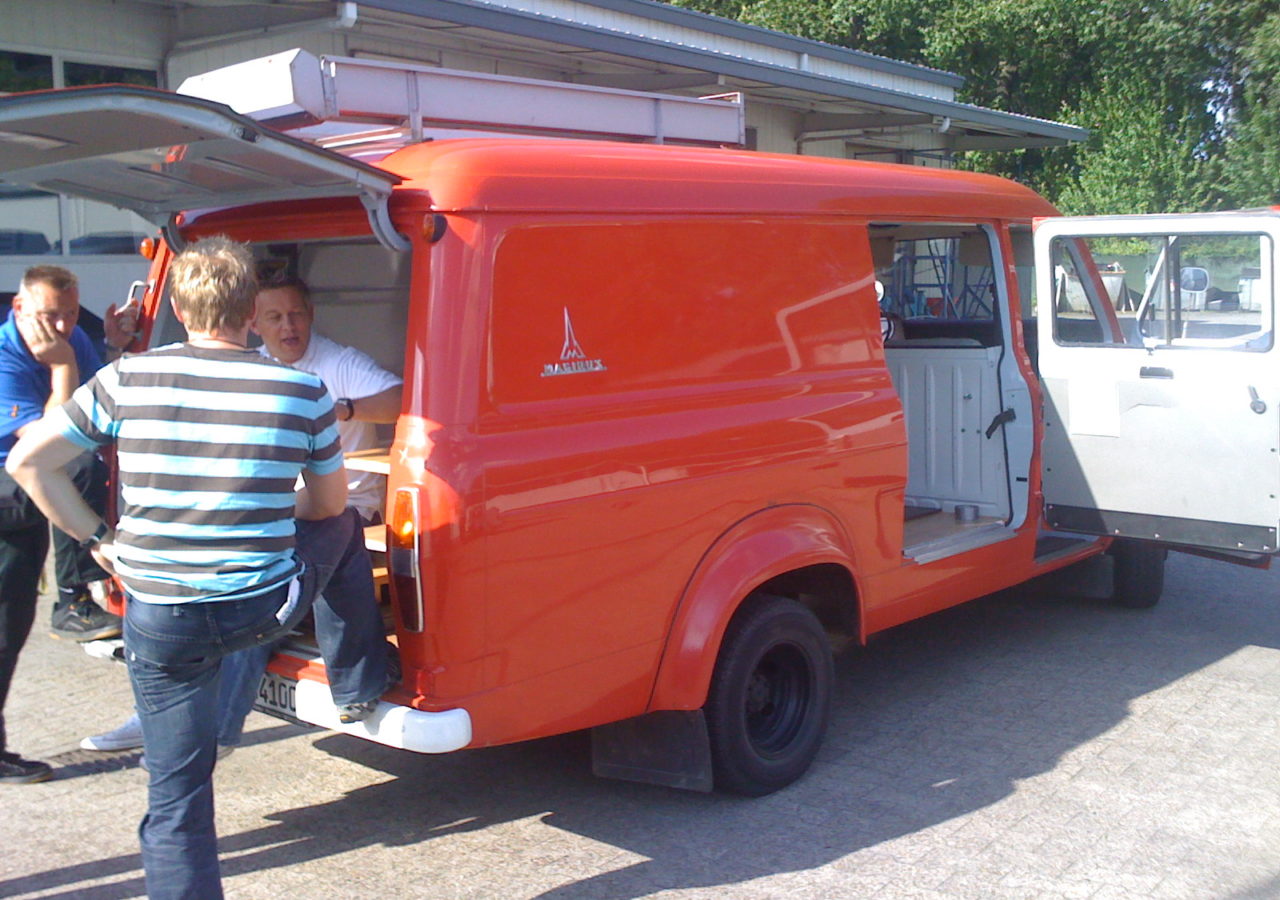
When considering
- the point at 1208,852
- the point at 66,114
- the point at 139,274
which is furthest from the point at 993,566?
the point at 139,274

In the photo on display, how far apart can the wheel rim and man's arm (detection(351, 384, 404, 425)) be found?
1.64 metres

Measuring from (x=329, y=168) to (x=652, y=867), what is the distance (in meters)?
2.38

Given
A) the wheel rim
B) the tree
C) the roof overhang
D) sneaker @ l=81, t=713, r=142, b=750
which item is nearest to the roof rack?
the wheel rim

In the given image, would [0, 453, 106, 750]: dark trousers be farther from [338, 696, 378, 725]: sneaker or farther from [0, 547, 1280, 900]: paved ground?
[338, 696, 378, 725]: sneaker

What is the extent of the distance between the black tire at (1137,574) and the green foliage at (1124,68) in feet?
70.9

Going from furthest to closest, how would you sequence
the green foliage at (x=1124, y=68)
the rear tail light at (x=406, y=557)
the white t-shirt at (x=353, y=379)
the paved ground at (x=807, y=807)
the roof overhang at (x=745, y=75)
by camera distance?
1. the green foliage at (x=1124, y=68)
2. the roof overhang at (x=745, y=75)
3. the white t-shirt at (x=353, y=379)
4. the paved ground at (x=807, y=807)
5. the rear tail light at (x=406, y=557)

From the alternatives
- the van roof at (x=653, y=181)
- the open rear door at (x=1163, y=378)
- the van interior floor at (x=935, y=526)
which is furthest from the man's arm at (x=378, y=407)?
the open rear door at (x=1163, y=378)

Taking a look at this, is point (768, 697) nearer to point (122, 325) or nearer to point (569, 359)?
point (569, 359)

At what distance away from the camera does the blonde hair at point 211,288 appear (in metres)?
3.14

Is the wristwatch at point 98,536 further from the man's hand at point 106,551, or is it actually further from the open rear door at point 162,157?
the open rear door at point 162,157

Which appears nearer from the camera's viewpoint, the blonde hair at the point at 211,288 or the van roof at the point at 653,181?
the blonde hair at the point at 211,288

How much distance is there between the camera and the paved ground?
4.04 m

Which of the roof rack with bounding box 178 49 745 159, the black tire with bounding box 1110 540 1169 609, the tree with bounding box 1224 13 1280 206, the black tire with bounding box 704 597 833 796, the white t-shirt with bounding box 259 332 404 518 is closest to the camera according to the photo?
the roof rack with bounding box 178 49 745 159

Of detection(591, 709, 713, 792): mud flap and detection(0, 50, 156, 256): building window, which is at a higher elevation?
detection(0, 50, 156, 256): building window
